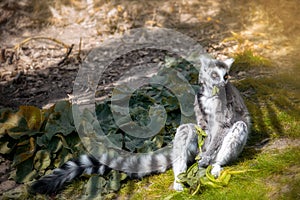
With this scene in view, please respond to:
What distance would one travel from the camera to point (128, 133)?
18.6ft

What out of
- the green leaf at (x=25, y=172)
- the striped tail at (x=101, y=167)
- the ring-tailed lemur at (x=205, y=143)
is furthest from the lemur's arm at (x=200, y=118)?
the green leaf at (x=25, y=172)

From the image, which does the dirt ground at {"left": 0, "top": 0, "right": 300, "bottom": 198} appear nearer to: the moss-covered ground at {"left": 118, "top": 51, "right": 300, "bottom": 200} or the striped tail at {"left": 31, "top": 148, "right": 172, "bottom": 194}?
the moss-covered ground at {"left": 118, "top": 51, "right": 300, "bottom": 200}

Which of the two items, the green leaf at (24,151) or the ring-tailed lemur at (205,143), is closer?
the ring-tailed lemur at (205,143)

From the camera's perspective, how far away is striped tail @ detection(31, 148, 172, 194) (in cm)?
491

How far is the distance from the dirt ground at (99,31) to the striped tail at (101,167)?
2.58 meters

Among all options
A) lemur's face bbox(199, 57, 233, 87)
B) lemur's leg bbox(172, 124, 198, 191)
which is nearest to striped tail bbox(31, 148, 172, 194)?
lemur's leg bbox(172, 124, 198, 191)

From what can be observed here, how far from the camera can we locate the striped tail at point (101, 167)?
4.91m

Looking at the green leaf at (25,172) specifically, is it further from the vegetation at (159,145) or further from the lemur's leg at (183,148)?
the lemur's leg at (183,148)

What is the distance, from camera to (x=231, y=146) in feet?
15.7

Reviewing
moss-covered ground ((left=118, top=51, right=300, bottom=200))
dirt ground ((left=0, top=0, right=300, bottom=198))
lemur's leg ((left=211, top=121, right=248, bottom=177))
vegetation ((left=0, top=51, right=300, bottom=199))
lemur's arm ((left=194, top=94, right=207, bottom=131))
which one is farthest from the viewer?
dirt ground ((left=0, top=0, right=300, bottom=198))

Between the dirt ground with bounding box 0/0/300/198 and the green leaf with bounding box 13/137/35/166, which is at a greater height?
the dirt ground with bounding box 0/0/300/198

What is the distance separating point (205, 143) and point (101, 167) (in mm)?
1114

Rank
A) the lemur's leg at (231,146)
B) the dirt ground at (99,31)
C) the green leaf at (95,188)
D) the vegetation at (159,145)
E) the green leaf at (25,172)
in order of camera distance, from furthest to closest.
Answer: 1. the dirt ground at (99,31)
2. the green leaf at (25,172)
3. the green leaf at (95,188)
4. the lemur's leg at (231,146)
5. the vegetation at (159,145)

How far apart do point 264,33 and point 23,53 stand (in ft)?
15.3
